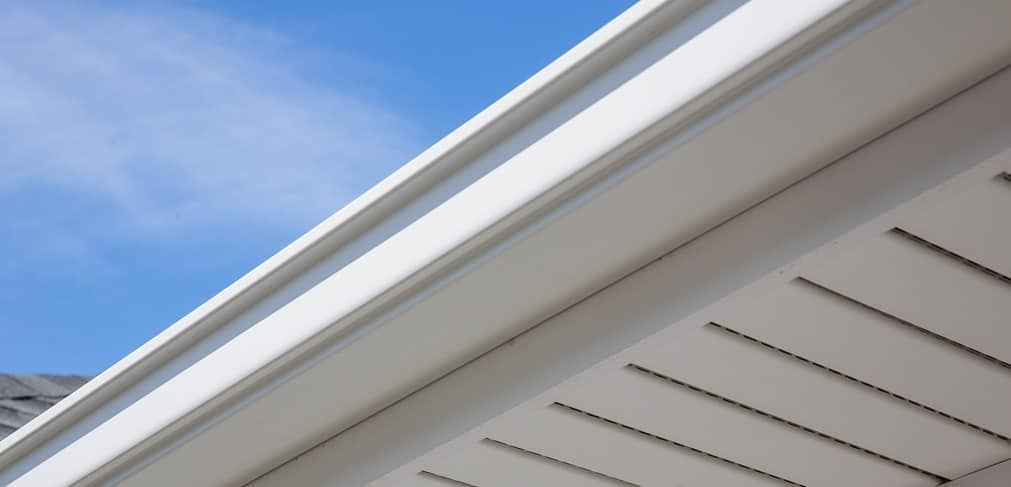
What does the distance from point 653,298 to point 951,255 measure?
402 mm

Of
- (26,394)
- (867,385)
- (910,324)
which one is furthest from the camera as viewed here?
(26,394)

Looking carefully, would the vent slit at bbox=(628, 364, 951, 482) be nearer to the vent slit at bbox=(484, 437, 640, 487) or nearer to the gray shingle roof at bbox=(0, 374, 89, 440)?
the vent slit at bbox=(484, 437, 640, 487)

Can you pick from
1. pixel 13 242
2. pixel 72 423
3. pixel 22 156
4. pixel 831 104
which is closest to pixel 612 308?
pixel 831 104

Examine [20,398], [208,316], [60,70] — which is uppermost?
[60,70]

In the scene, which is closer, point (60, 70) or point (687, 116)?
point (687, 116)

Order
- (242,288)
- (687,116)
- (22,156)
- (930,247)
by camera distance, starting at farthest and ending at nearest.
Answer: (22,156), (242,288), (930,247), (687,116)

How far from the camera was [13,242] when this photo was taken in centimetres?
3434

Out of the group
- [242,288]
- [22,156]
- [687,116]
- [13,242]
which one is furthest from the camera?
[22,156]

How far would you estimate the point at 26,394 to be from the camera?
5.16m

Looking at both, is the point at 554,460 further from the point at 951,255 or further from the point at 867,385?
the point at 951,255

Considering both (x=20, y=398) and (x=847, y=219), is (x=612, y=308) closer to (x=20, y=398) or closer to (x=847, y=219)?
(x=847, y=219)

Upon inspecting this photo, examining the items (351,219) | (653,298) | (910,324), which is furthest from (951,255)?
(351,219)

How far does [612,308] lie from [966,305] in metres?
0.50

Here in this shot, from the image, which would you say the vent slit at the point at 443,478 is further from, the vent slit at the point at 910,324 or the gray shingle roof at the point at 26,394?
the gray shingle roof at the point at 26,394
